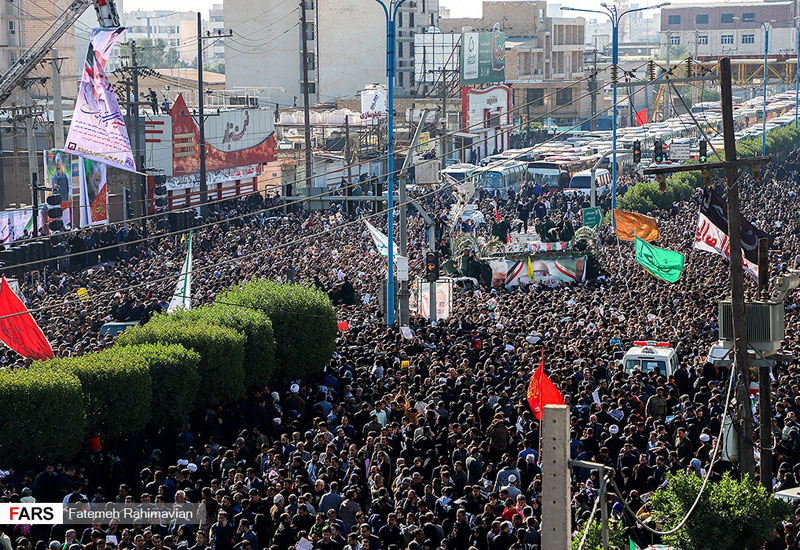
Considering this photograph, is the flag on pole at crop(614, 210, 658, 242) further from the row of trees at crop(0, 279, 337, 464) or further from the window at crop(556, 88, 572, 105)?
the window at crop(556, 88, 572, 105)

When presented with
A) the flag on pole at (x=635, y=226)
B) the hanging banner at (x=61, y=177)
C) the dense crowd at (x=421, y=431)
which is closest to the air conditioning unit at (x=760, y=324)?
the dense crowd at (x=421, y=431)

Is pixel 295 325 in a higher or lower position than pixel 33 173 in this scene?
lower

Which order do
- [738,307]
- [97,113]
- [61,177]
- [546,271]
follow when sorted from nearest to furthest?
1. [738,307]
2. [97,113]
3. [546,271]
4. [61,177]

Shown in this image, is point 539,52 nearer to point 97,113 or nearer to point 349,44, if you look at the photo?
point 349,44

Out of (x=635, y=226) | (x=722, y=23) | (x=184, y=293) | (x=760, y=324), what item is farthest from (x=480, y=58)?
(x=722, y=23)

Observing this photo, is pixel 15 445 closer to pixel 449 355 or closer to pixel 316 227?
pixel 449 355

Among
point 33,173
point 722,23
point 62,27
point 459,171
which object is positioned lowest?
point 459,171

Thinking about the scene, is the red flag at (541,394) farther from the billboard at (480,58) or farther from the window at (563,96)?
the window at (563,96)
